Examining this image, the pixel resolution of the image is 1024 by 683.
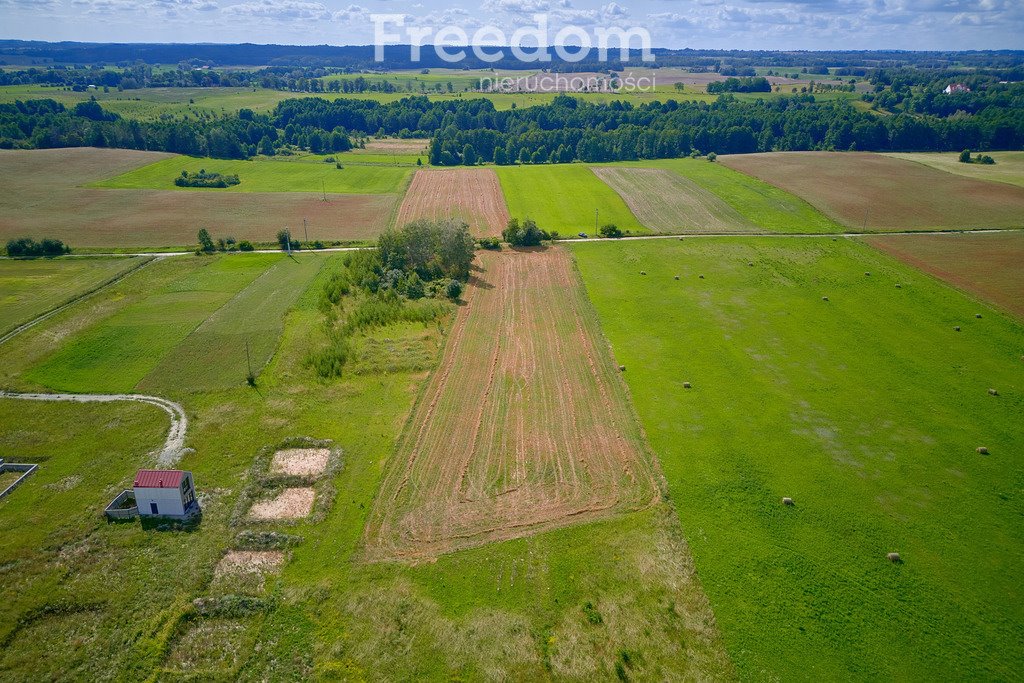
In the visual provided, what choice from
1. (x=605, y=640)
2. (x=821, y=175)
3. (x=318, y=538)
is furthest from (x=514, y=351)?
(x=821, y=175)

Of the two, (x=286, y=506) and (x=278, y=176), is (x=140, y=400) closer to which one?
(x=286, y=506)

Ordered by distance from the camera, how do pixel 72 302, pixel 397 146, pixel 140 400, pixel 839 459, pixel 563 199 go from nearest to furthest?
pixel 839 459, pixel 140 400, pixel 72 302, pixel 563 199, pixel 397 146

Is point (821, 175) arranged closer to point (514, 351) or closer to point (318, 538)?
point (514, 351)

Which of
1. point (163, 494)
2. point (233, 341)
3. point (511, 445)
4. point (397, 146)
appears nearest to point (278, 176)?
point (397, 146)

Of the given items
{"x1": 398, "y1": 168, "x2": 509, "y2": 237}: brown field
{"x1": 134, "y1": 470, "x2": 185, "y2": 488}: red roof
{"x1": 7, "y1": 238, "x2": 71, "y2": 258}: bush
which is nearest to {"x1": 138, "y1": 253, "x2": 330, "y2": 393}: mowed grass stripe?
{"x1": 134, "y1": 470, "x2": 185, "y2": 488}: red roof

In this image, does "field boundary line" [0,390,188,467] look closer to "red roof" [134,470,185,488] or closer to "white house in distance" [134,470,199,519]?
"red roof" [134,470,185,488]

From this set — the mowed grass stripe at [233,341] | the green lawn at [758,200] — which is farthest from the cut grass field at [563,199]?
the mowed grass stripe at [233,341]
